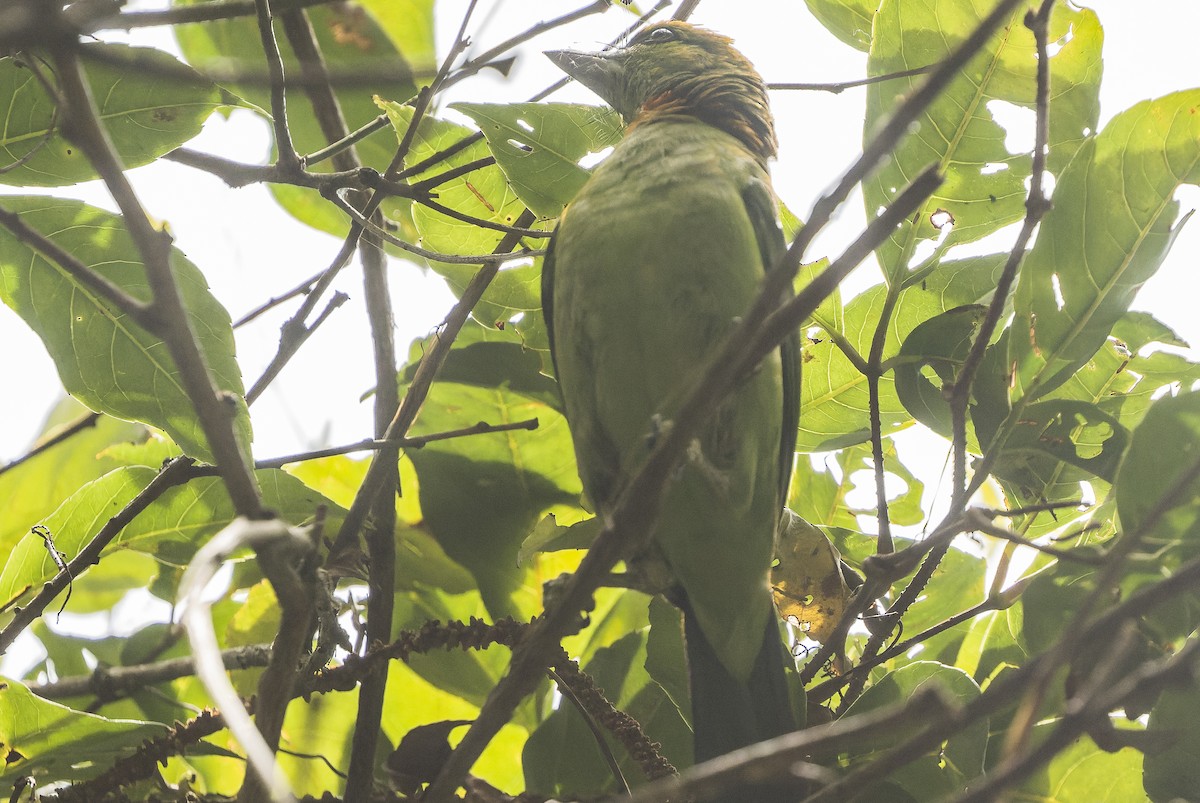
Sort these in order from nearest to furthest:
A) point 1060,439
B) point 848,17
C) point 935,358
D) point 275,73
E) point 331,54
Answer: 1. point 275,73
2. point 1060,439
3. point 935,358
4. point 848,17
5. point 331,54

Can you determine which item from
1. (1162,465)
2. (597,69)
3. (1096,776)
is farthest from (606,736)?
(597,69)

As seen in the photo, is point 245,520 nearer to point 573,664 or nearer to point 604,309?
point 573,664

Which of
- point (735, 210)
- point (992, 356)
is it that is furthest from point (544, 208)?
point (992, 356)

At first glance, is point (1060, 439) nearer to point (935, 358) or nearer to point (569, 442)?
point (935, 358)

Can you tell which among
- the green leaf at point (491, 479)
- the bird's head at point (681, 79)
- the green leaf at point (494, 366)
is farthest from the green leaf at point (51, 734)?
the bird's head at point (681, 79)

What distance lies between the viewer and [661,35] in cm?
297

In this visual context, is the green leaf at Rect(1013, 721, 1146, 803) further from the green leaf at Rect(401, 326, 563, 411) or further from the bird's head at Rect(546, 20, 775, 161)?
the bird's head at Rect(546, 20, 775, 161)

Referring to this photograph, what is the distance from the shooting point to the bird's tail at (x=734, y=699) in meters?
2.08

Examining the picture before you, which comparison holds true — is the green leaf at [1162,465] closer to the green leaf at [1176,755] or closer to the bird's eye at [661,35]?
the green leaf at [1176,755]

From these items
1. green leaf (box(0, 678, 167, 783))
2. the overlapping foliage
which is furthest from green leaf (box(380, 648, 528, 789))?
green leaf (box(0, 678, 167, 783))

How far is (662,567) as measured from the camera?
221cm

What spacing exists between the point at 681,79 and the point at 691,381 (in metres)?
1.24

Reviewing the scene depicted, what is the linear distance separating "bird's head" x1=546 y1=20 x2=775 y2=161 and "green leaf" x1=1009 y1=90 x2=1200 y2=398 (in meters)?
0.96

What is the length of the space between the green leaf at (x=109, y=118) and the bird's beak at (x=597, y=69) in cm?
136
